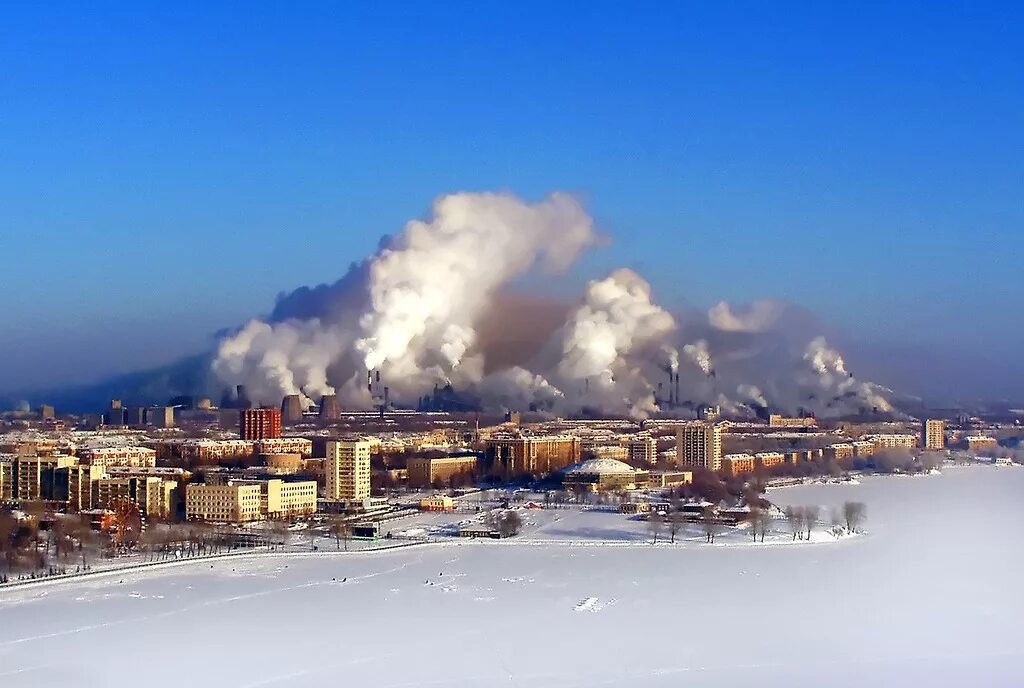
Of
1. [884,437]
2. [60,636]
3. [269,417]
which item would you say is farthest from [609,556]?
[884,437]

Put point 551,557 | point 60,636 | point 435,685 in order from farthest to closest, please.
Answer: point 551,557
point 60,636
point 435,685

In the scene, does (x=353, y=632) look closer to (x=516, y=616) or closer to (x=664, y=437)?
(x=516, y=616)

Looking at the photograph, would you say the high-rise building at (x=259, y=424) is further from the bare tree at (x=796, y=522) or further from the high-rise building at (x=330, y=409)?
the bare tree at (x=796, y=522)

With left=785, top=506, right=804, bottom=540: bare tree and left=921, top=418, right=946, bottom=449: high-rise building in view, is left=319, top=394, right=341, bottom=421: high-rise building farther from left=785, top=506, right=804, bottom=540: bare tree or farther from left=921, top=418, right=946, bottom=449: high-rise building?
left=785, top=506, right=804, bottom=540: bare tree

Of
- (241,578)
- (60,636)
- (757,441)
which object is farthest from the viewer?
(757,441)

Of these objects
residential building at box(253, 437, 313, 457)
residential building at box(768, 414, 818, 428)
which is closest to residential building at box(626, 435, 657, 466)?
residential building at box(253, 437, 313, 457)
